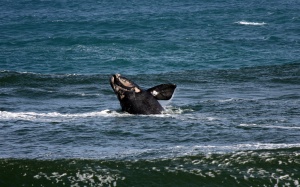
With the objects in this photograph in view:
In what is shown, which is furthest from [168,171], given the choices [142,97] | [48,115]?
[48,115]

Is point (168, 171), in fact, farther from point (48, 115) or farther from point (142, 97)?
point (48, 115)

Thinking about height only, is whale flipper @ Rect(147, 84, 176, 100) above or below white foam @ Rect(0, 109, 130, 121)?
above

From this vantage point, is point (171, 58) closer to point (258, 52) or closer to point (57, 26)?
point (258, 52)

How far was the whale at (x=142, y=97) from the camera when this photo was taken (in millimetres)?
17906

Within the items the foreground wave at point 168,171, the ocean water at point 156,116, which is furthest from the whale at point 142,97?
the foreground wave at point 168,171

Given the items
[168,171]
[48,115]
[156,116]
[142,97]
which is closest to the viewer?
[168,171]

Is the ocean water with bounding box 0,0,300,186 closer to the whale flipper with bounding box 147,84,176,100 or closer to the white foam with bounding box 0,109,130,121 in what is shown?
the white foam with bounding box 0,109,130,121

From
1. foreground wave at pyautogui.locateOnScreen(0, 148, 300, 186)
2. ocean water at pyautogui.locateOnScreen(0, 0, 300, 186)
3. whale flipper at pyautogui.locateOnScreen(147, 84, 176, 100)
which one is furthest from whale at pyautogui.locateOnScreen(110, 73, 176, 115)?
foreground wave at pyautogui.locateOnScreen(0, 148, 300, 186)

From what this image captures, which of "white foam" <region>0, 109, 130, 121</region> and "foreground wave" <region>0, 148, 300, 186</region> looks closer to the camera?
"foreground wave" <region>0, 148, 300, 186</region>

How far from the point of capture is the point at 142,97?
1797 cm

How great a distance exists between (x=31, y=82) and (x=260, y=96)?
30.6ft

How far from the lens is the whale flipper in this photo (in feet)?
59.0

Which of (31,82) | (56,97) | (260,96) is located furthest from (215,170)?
(31,82)

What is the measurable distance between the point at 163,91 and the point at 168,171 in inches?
260
